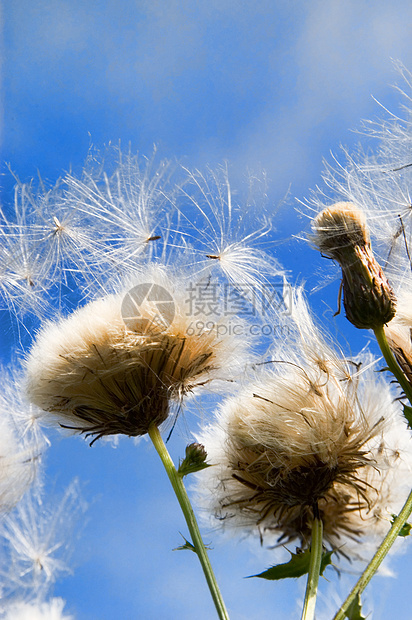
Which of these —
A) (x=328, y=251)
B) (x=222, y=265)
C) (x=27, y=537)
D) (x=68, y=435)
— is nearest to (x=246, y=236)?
(x=222, y=265)

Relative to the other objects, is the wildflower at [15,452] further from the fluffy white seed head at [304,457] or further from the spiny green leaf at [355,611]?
the spiny green leaf at [355,611]

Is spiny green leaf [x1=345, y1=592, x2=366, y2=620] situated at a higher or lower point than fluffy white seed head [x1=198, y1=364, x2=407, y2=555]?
lower

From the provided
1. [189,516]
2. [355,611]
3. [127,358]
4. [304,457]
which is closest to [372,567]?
[355,611]

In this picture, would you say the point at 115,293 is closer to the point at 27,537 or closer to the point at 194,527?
the point at 194,527

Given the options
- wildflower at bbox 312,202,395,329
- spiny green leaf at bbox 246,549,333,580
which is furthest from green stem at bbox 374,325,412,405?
spiny green leaf at bbox 246,549,333,580

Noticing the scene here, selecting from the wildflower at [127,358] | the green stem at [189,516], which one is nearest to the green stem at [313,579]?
the green stem at [189,516]

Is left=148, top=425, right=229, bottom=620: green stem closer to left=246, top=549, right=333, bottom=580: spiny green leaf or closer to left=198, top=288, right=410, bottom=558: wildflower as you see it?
left=198, top=288, right=410, bottom=558: wildflower
